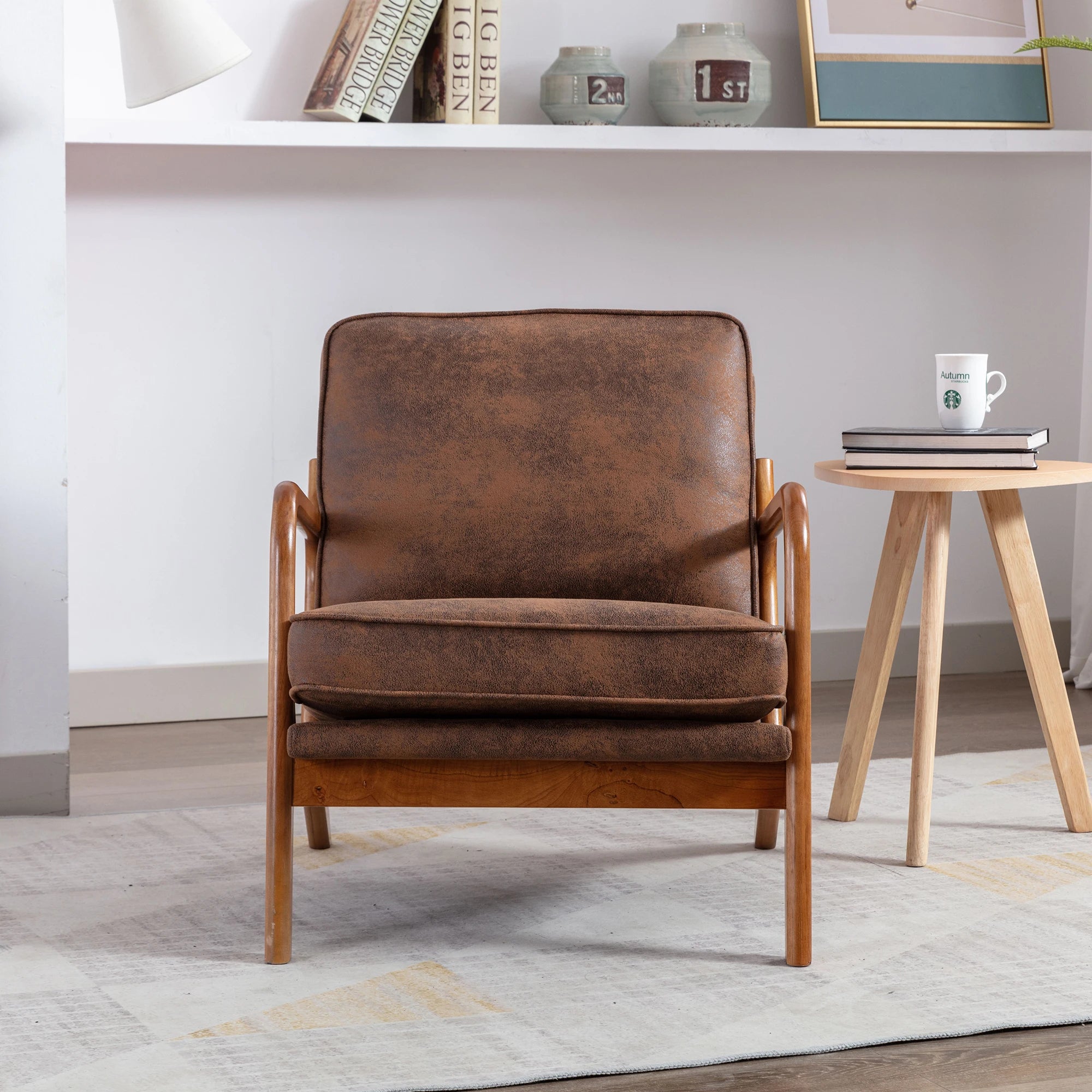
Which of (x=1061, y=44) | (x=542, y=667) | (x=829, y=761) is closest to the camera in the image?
(x=542, y=667)

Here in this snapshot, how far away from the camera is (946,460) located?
6.82 feet

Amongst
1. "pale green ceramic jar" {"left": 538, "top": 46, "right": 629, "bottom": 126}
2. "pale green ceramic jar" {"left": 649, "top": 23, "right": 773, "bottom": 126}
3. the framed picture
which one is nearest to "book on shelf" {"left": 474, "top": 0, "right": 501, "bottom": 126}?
"pale green ceramic jar" {"left": 538, "top": 46, "right": 629, "bottom": 126}

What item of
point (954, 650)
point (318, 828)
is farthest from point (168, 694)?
point (954, 650)

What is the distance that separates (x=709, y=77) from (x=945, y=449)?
3.78 feet

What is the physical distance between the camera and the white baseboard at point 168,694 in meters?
2.87

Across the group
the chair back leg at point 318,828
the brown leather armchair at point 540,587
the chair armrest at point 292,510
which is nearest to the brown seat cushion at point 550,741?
the brown leather armchair at point 540,587

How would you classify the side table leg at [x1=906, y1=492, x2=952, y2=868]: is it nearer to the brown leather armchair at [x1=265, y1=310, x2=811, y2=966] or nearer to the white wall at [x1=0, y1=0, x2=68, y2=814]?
the brown leather armchair at [x1=265, y1=310, x2=811, y2=966]

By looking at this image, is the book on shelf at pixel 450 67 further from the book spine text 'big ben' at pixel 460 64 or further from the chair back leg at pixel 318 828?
the chair back leg at pixel 318 828

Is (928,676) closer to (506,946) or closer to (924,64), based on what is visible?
(506,946)

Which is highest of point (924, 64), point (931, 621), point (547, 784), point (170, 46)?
point (924, 64)

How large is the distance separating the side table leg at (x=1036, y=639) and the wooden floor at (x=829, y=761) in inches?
19.2

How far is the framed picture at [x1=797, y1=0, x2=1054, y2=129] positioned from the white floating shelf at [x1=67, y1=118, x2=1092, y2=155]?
→ 5cm

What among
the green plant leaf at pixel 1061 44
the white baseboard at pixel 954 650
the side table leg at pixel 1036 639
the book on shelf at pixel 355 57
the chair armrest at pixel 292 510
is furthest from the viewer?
the white baseboard at pixel 954 650

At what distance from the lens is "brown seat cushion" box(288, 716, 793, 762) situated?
5.23ft
